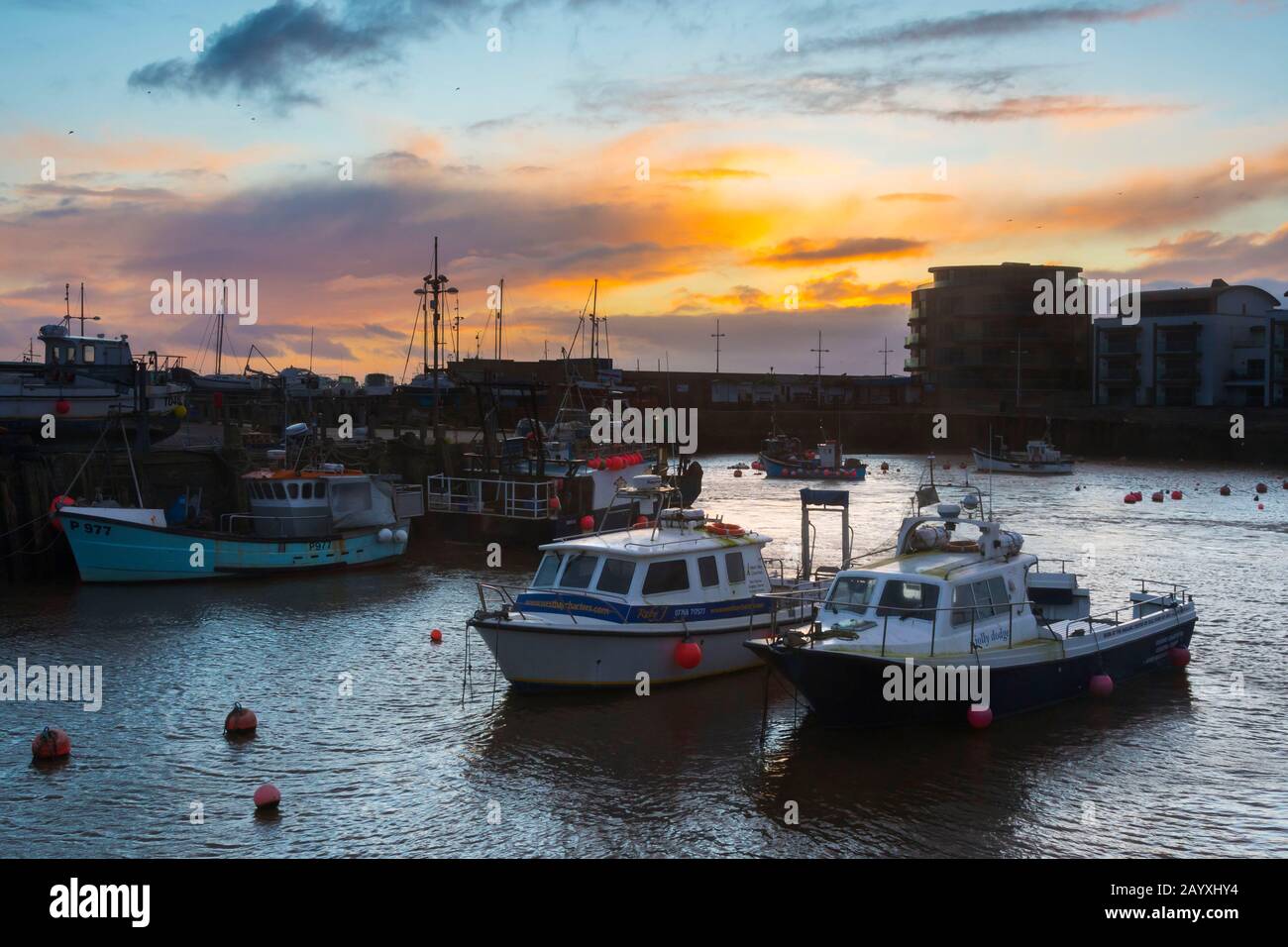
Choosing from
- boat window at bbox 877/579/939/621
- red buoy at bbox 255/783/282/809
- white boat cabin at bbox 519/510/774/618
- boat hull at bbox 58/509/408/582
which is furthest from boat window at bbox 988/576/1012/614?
boat hull at bbox 58/509/408/582

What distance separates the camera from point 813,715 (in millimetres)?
18281

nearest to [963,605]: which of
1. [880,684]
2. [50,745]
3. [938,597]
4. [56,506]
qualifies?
[938,597]

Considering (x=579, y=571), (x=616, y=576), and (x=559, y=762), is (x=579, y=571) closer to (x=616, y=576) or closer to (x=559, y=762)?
(x=616, y=576)

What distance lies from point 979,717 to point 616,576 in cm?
643

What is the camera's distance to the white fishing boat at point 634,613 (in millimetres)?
18969

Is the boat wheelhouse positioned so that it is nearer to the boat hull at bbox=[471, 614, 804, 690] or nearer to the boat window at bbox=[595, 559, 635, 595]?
the boat hull at bbox=[471, 614, 804, 690]

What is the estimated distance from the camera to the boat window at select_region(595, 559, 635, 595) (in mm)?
19547

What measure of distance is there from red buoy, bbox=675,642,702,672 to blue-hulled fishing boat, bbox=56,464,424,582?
17.1 m

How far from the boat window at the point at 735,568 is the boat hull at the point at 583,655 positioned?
139cm

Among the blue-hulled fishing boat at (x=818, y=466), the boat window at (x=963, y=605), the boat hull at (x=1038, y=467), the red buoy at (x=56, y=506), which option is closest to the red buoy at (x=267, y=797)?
the boat window at (x=963, y=605)

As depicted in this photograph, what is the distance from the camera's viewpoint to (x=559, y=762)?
16.5 m

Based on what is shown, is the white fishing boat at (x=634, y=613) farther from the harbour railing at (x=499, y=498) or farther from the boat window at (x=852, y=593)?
the harbour railing at (x=499, y=498)
